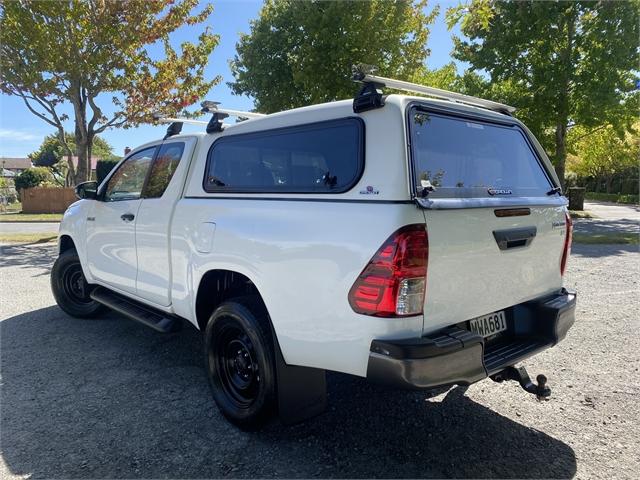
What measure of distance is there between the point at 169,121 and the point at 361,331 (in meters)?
3.12

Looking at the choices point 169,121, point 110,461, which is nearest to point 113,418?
point 110,461

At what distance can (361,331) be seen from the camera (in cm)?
232

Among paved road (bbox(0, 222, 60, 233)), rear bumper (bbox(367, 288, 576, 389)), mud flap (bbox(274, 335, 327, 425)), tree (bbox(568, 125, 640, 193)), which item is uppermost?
tree (bbox(568, 125, 640, 193))

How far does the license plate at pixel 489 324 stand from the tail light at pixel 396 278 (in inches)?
22.8

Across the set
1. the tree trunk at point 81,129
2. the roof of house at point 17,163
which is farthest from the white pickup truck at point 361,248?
the roof of house at point 17,163

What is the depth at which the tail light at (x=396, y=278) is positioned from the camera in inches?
87.7

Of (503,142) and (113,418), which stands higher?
(503,142)

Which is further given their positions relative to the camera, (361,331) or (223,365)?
(223,365)

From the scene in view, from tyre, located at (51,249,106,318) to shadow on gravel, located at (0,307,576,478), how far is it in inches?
53.5

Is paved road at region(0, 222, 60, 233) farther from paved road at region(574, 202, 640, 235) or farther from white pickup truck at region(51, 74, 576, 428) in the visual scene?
paved road at region(574, 202, 640, 235)

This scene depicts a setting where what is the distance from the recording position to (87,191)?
4.95 metres

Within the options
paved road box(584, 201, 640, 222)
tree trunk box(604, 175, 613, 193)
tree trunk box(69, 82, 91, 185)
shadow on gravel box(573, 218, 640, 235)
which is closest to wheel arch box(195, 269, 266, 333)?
tree trunk box(69, 82, 91, 185)

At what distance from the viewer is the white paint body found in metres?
2.33

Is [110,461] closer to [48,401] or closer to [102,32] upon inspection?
[48,401]
